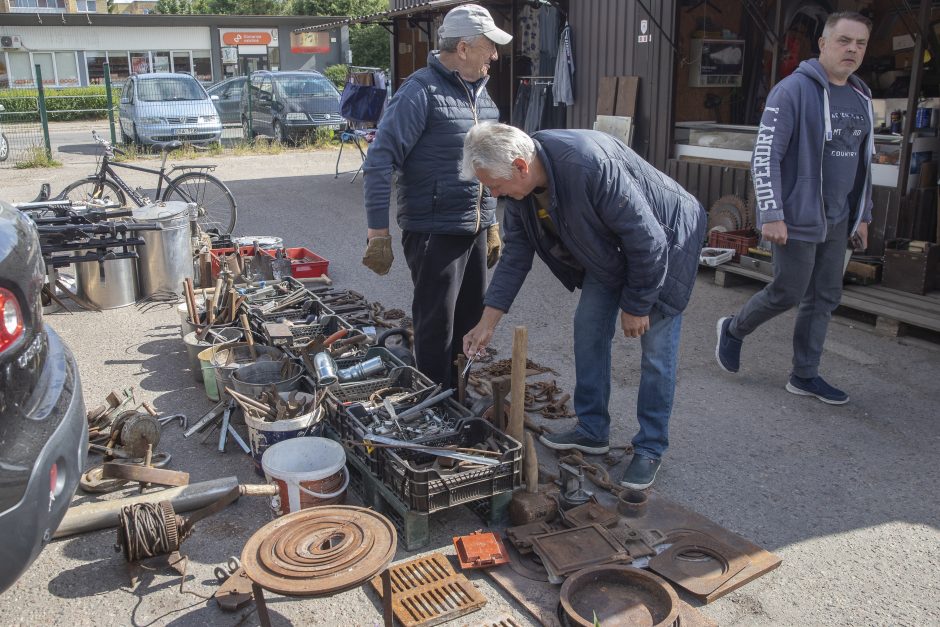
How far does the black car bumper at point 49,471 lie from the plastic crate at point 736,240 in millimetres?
6460

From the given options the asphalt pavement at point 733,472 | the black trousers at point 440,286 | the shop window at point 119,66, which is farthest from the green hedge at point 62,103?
the black trousers at point 440,286

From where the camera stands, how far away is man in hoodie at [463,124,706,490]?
358 cm

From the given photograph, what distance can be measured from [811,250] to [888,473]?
4.49 feet

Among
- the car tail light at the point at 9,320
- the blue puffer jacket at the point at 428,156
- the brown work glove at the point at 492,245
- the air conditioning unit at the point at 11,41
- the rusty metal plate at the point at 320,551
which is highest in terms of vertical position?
the air conditioning unit at the point at 11,41

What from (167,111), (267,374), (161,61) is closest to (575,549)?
(267,374)

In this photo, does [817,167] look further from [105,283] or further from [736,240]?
[105,283]

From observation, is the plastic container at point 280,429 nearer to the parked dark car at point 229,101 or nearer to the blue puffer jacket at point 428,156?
the blue puffer jacket at point 428,156

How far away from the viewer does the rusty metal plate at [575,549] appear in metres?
3.41

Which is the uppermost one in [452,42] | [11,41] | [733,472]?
[11,41]

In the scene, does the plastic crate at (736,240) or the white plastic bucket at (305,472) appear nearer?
the white plastic bucket at (305,472)

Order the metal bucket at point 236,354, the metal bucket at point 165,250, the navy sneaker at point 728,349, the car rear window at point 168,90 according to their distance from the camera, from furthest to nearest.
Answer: the car rear window at point 168,90 → the metal bucket at point 165,250 → the navy sneaker at point 728,349 → the metal bucket at point 236,354

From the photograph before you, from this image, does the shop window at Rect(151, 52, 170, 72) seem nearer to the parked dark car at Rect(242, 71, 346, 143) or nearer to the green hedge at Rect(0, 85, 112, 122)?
Answer: the green hedge at Rect(0, 85, 112, 122)

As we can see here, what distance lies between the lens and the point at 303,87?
19.3 m

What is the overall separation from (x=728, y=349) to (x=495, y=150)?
2914 millimetres
